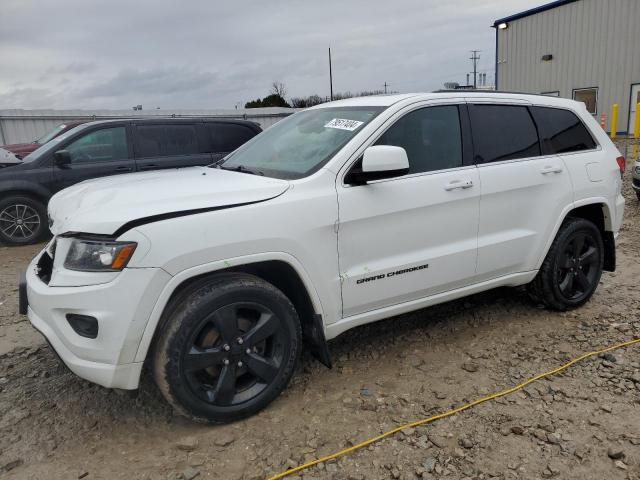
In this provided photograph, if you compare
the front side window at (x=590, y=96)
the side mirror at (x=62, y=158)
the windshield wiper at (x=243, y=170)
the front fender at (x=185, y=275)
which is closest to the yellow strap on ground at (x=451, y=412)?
the front fender at (x=185, y=275)

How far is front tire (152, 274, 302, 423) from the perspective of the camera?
250 centimetres

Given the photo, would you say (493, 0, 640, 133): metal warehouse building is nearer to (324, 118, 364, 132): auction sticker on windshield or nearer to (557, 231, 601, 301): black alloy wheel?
(557, 231, 601, 301): black alloy wheel

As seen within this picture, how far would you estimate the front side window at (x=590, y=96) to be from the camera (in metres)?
21.1

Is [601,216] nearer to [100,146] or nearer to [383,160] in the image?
[383,160]

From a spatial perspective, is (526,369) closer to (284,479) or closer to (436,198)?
(436,198)

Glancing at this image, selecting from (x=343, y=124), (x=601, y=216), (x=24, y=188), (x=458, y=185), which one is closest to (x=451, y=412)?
(x=458, y=185)

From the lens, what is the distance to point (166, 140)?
25.9 ft

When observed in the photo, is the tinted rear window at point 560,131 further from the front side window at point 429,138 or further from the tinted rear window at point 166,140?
the tinted rear window at point 166,140

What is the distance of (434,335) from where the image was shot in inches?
153

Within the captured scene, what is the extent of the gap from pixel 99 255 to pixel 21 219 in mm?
6088

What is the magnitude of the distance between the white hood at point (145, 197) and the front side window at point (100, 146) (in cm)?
484

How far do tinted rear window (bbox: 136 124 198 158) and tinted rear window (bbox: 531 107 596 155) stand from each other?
5584 millimetres

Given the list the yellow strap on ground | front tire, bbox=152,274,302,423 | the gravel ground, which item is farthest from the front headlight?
the yellow strap on ground

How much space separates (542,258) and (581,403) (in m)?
1.26
